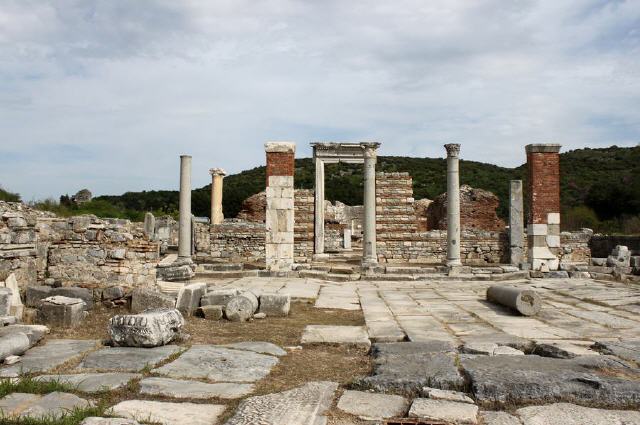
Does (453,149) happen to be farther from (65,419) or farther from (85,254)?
(65,419)

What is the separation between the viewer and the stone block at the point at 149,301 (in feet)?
25.4

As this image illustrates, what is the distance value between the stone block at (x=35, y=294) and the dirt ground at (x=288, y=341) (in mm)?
721

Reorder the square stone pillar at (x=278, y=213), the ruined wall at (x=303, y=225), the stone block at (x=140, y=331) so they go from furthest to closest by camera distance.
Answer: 1. the ruined wall at (x=303, y=225)
2. the square stone pillar at (x=278, y=213)
3. the stone block at (x=140, y=331)

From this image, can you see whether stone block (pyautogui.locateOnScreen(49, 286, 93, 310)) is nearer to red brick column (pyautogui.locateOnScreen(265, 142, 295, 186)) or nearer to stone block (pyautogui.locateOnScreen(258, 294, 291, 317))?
stone block (pyautogui.locateOnScreen(258, 294, 291, 317))

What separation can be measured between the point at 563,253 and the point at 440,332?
1663 centimetres

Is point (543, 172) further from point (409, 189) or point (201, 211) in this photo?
point (201, 211)

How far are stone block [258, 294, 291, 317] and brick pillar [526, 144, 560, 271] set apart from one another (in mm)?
11177

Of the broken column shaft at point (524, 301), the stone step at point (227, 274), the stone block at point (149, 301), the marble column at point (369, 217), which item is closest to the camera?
the stone block at point (149, 301)

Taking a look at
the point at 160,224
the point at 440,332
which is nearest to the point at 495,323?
the point at 440,332

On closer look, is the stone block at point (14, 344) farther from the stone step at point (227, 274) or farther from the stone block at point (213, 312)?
the stone step at point (227, 274)

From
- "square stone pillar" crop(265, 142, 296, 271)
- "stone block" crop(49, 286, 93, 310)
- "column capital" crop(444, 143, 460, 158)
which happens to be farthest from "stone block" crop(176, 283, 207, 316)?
"column capital" crop(444, 143, 460, 158)

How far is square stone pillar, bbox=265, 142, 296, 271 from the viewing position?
53.0 ft

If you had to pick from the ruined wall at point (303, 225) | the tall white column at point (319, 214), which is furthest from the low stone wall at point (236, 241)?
the tall white column at point (319, 214)

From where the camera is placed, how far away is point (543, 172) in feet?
55.4
